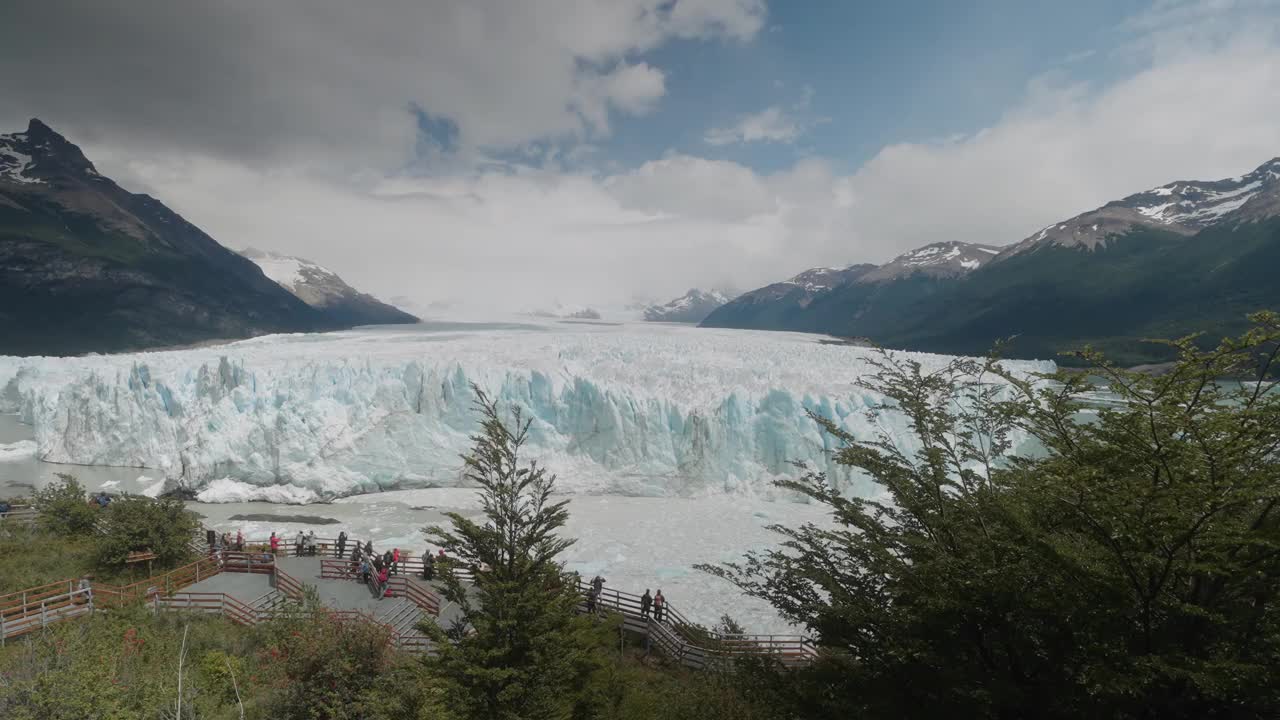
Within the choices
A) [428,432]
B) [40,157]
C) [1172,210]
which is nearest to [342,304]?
[40,157]

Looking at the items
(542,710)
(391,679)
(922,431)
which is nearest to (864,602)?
(922,431)

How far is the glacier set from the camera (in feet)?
83.8

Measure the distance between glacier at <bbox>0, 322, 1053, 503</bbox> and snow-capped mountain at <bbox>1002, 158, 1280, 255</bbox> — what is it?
15589 centimetres

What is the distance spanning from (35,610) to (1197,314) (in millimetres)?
129670

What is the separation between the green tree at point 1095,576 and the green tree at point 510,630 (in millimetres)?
3000

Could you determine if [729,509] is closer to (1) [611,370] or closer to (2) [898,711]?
(1) [611,370]

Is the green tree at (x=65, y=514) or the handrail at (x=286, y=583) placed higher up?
the green tree at (x=65, y=514)

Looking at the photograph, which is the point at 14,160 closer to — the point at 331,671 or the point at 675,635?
the point at 331,671

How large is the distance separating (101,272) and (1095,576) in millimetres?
137663

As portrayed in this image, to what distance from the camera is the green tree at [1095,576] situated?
3693 millimetres

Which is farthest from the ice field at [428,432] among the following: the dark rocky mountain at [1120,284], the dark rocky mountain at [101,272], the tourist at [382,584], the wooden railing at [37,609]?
the dark rocky mountain at [101,272]

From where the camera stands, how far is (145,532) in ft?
49.1

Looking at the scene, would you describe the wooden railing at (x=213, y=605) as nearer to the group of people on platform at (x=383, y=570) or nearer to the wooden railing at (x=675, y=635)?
the group of people on platform at (x=383, y=570)

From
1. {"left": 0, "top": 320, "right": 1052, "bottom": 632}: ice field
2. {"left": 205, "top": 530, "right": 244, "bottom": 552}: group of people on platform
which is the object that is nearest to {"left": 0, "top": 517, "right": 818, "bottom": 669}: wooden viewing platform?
{"left": 205, "top": 530, "right": 244, "bottom": 552}: group of people on platform
